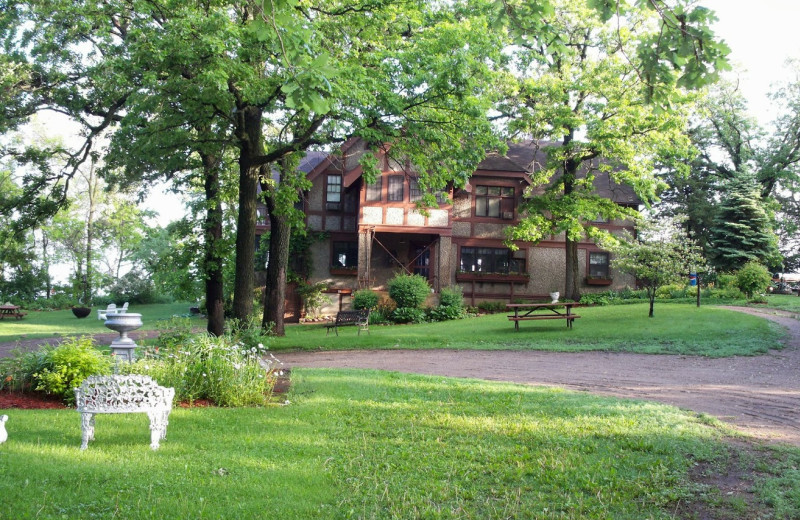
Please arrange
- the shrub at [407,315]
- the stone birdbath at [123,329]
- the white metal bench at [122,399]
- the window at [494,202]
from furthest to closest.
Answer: the window at [494,202], the shrub at [407,315], the stone birdbath at [123,329], the white metal bench at [122,399]

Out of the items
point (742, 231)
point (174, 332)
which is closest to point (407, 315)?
point (174, 332)

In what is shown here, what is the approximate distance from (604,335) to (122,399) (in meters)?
16.8

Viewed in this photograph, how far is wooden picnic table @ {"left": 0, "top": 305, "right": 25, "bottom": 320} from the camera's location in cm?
3393

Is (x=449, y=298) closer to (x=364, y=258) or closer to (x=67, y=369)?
(x=364, y=258)

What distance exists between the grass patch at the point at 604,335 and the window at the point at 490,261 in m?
7.68

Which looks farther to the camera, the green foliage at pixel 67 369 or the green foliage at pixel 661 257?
the green foliage at pixel 661 257

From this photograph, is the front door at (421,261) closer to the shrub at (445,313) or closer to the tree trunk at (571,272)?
the shrub at (445,313)

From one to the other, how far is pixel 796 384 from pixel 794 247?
36968 mm

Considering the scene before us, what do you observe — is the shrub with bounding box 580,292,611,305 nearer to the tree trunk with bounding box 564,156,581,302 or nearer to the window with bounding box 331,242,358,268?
the tree trunk with bounding box 564,156,581,302

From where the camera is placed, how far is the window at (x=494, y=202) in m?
32.0

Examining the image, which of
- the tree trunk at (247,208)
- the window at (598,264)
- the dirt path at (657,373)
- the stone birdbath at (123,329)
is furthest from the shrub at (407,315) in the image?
the stone birdbath at (123,329)

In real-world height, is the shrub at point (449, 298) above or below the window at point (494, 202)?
below

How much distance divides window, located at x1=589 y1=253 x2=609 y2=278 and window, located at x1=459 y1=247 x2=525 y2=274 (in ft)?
12.8

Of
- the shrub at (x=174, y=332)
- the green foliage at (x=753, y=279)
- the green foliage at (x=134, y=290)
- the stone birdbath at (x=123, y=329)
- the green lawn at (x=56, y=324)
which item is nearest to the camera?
the stone birdbath at (x=123, y=329)
